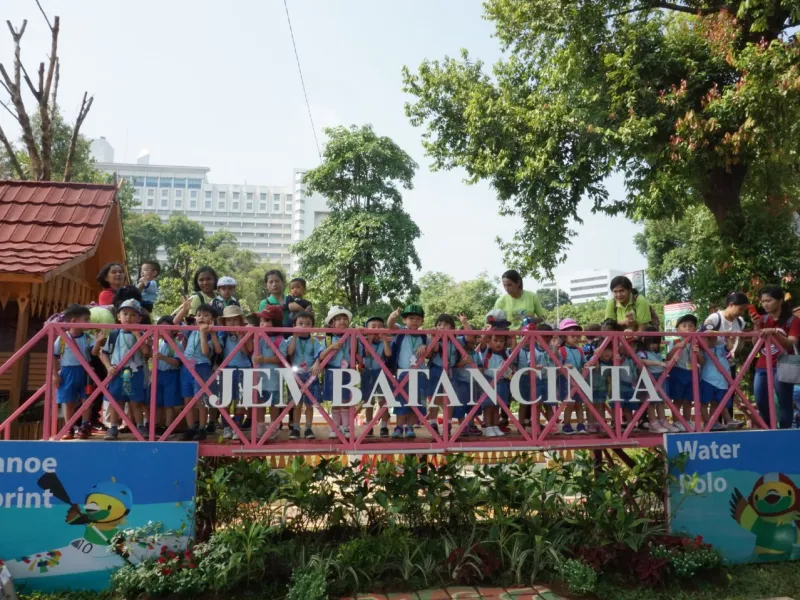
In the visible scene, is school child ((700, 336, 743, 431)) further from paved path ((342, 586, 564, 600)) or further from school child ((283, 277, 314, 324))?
school child ((283, 277, 314, 324))

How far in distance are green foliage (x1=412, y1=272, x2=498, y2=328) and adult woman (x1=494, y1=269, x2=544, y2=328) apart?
29683mm

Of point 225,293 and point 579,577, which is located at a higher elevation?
point 225,293

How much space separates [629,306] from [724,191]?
5.41 m

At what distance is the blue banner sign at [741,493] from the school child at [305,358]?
11.1 feet

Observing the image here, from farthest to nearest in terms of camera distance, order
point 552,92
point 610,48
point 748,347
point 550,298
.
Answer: point 550,298, point 552,92, point 610,48, point 748,347

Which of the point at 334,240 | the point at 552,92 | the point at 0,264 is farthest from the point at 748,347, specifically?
the point at 334,240

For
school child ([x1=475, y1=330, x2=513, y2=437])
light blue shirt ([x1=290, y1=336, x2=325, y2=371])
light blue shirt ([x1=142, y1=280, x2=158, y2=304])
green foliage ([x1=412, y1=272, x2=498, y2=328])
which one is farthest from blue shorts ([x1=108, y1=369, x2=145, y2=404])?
green foliage ([x1=412, y1=272, x2=498, y2=328])

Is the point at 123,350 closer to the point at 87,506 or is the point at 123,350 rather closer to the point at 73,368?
the point at 73,368

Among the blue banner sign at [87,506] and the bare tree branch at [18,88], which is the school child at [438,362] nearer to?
the blue banner sign at [87,506]

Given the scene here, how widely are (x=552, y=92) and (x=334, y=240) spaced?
341 inches

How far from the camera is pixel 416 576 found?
487 cm

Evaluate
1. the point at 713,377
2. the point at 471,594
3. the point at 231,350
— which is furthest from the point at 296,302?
the point at 713,377

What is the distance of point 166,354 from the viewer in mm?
5094

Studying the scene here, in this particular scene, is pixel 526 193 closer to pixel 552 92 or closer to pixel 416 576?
pixel 552 92
